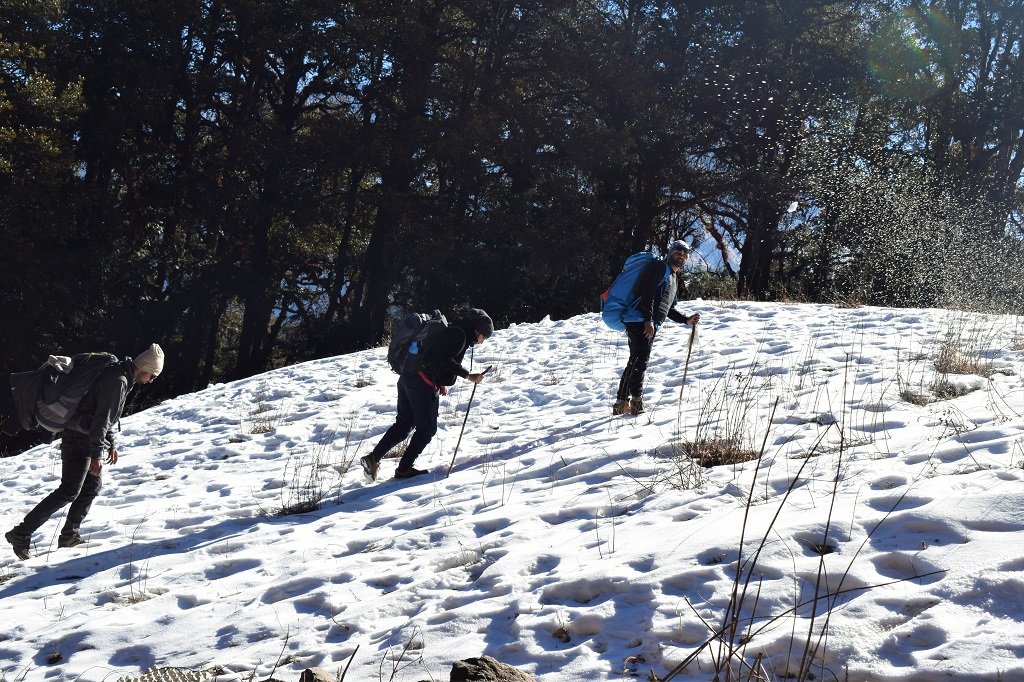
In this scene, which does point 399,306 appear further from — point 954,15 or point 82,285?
point 954,15

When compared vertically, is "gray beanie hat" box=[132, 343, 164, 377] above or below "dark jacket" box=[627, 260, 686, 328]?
below

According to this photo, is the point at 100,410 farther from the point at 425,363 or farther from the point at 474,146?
the point at 474,146

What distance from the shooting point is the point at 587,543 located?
4945mm

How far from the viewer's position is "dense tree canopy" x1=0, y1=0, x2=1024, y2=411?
2389cm

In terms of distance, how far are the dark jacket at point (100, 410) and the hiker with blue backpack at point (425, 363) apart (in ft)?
7.29

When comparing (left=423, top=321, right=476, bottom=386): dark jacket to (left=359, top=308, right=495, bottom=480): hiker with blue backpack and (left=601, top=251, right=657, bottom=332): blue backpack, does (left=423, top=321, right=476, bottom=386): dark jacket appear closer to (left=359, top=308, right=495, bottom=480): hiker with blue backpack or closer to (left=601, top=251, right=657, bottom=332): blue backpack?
(left=359, top=308, right=495, bottom=480): hiker with blue backpack

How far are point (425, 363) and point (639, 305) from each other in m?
2.41

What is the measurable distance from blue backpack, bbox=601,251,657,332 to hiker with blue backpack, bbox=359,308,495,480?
1735mm

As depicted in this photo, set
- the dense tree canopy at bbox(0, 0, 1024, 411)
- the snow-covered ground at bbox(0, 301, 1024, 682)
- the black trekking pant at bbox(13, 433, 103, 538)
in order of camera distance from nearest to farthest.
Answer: the snow-covered ground at bbox(0, 301, 1024, 682)
the black trekking pant at bbox(13, 433, 103, 538)
the dense tree canopy at bbox(0, 0, 1024, 411)

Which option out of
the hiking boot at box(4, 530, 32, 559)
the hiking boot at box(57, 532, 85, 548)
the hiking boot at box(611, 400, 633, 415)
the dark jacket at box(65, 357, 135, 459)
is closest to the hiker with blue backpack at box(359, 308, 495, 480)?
the hiking boot at box(611, 400, 633, 415)

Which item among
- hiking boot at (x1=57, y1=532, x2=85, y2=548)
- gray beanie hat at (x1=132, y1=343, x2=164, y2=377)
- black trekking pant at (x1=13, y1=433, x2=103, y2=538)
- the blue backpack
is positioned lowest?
hiking boot at (x1=57, y1=532, x2=85, y2=548)

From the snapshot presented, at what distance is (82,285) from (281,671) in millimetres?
22652

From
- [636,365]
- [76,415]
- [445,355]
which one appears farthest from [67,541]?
[636,365]

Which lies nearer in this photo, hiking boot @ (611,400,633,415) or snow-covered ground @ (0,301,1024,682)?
snow-covered ground @ (0,301,1024,682)
